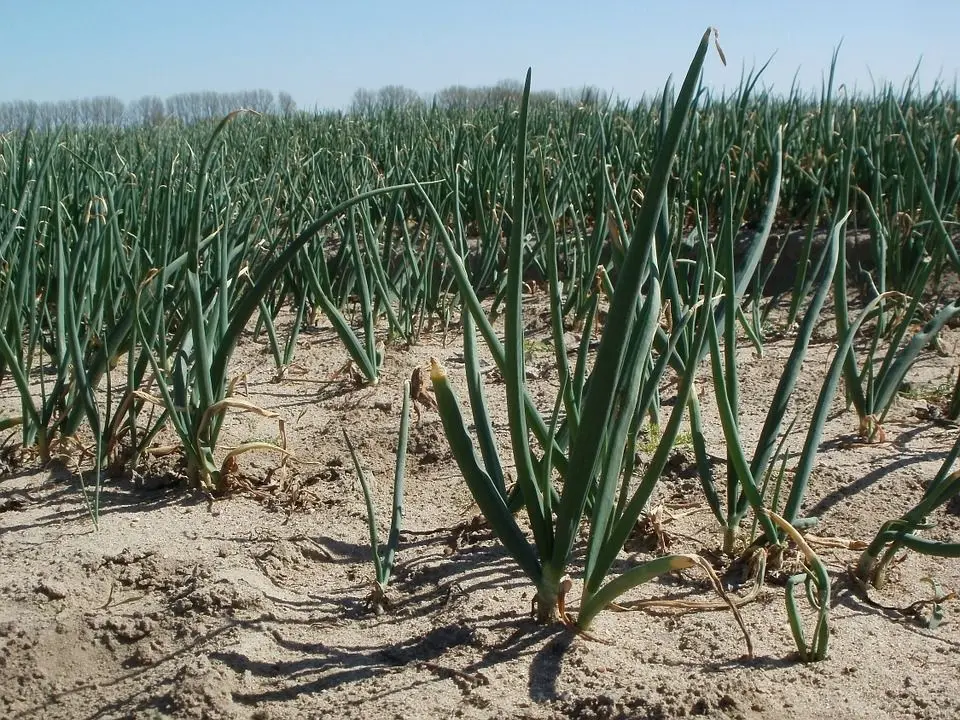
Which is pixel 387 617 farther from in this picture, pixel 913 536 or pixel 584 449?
pixel 913 536

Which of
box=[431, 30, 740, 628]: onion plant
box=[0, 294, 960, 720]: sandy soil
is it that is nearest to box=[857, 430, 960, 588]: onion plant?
box=[0, 294, 960, 720]: sandy soil

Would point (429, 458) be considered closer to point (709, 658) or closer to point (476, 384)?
point (476, 384)

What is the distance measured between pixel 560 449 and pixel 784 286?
234 centimetres

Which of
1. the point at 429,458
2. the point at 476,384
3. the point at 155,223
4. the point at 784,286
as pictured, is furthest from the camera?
the point at 784,286

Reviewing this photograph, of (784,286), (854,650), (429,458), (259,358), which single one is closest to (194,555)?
(429,458)

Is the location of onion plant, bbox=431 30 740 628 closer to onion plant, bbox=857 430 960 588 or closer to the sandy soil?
the sandy soil

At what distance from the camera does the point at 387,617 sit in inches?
53.9

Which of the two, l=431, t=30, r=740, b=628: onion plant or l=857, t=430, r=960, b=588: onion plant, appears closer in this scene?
l=431, t=30, r=740, b=628: onion plant

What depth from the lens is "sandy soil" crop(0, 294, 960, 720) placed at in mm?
1172

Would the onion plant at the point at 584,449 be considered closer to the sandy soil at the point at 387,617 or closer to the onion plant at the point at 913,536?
the sandy soil at the point at 387,617

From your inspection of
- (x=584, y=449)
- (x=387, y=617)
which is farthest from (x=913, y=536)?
(x=387, y=617)

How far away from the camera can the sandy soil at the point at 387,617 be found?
1172 millimetres

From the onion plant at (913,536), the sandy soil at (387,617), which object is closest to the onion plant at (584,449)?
the sandy soil at (387,617)

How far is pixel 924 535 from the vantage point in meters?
1.54
